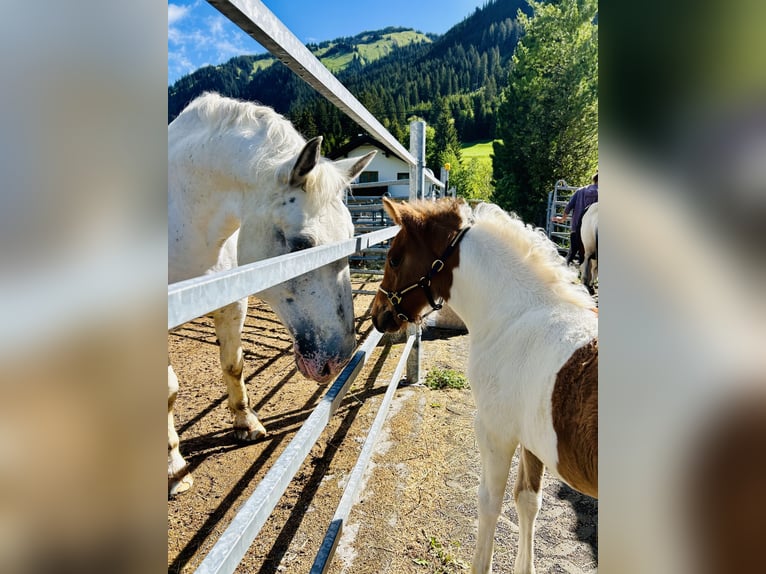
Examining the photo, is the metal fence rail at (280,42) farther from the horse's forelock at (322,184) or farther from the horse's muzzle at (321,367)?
the horse's muzzle at (321,367)

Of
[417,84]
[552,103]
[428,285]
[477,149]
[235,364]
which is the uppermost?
[417,84]

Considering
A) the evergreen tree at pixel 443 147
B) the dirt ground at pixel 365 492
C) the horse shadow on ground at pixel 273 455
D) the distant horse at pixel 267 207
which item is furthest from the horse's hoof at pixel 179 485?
the evergreen tree at pixel 443 147

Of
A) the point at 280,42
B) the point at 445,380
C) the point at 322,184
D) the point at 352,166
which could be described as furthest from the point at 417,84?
the point at 280,42

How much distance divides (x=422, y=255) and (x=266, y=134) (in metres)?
0.95

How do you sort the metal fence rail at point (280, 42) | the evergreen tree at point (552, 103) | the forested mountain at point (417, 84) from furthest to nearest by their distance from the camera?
1. the forested mountain at point (417, 84)
2. the evergreen tree at point (552, 103)
3. the metal fence rail at point (280, 42)

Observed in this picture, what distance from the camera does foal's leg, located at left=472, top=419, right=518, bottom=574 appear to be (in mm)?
1818

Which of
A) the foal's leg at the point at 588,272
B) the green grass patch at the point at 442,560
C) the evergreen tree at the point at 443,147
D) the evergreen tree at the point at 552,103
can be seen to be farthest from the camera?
the evergreen tree at the point at 443,147

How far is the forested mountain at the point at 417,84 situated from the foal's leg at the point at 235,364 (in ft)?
102

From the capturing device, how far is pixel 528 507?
1.88m

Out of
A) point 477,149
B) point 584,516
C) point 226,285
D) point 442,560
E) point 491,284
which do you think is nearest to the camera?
point 226,285

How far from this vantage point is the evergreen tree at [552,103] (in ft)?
71.8

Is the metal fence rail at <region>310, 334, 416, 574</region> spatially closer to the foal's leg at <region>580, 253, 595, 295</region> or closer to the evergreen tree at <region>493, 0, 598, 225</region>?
the foal's leg at <region>580, 253, 595, 295</region>

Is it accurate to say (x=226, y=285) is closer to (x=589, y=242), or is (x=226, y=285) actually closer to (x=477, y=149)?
(x=589, y=242)

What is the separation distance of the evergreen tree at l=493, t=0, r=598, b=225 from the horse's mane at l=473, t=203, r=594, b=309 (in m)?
21.8
